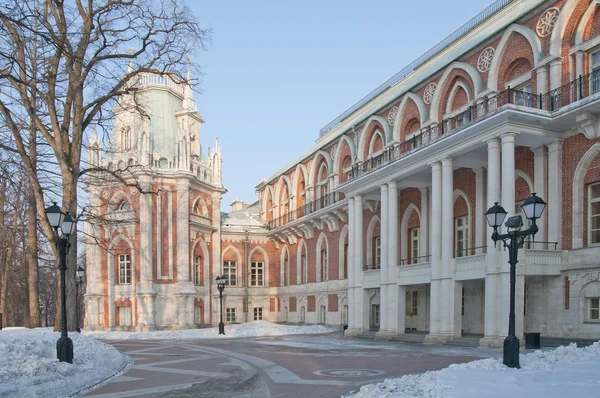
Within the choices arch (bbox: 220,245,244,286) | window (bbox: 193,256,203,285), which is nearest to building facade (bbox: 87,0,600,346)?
window (bbox: 193,256,203,285)

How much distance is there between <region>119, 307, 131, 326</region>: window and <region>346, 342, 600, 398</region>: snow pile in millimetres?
31082

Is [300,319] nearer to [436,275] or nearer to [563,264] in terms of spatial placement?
[436,275]

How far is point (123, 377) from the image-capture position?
43.1ft

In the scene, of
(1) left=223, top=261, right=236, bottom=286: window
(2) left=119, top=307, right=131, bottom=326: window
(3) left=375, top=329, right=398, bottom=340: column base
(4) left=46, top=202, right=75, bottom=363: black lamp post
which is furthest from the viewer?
(1) left=223, top=261, right=236, bottom=286: window

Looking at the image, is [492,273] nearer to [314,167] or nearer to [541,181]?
[541,181]

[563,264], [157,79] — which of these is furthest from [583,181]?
[157,79]

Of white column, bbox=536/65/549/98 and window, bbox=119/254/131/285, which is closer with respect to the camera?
white column, bbox=536/65/549/98

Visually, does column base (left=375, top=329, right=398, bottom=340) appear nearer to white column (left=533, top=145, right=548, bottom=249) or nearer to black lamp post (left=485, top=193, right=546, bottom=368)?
white column (left=533, top=145, right=548, bottom=249)

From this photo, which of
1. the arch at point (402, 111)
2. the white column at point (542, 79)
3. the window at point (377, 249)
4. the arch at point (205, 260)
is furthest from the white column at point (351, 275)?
the arch at point (205, 260)

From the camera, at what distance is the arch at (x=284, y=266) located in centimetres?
4547

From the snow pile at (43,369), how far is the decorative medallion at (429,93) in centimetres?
1911

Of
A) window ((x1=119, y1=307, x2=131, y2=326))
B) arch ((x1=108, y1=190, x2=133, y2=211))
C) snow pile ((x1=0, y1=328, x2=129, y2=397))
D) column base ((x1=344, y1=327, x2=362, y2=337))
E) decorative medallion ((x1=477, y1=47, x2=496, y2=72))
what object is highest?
decorative medallion ((x1=477, y1=47, x2=496, y2=72))

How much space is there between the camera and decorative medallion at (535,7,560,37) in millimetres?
20391

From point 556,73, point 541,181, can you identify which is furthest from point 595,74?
point 541,181
